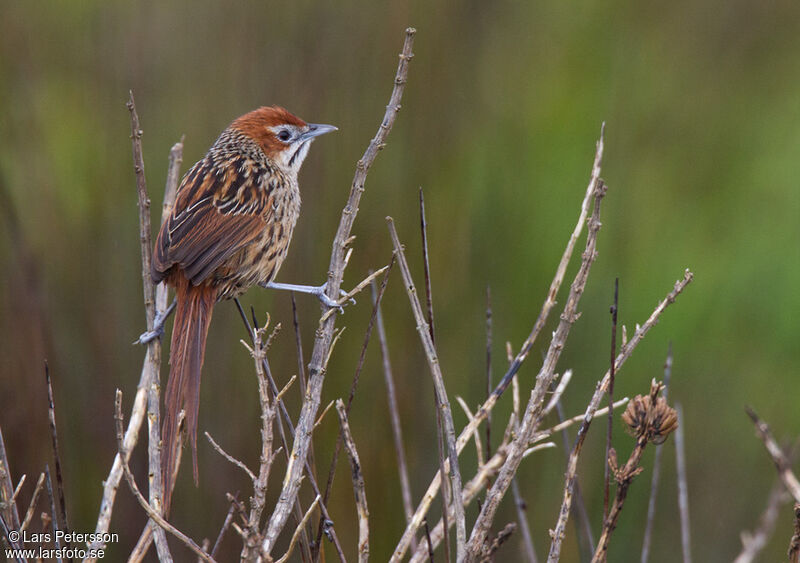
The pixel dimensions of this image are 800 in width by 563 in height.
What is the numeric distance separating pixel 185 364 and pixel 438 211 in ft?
5.82

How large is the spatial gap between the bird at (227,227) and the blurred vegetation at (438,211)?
25 cm

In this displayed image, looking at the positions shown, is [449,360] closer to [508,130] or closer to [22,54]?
[508,130]

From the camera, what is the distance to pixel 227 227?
3.44 meters

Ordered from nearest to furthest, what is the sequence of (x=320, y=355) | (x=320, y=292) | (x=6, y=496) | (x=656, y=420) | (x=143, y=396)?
1. (x=656, y=420)
2. (x=6, y=496)
3. (x=320, y=355)
4. (x=143, y=396)
5. (x=320, y=292)

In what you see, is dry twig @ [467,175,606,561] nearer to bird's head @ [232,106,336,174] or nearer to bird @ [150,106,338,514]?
bird @ [150,106,338,514]

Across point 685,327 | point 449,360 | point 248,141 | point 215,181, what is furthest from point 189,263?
point 685,327

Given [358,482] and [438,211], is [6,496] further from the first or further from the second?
[438,211]

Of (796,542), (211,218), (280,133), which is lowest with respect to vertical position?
(796,542)

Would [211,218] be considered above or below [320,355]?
above

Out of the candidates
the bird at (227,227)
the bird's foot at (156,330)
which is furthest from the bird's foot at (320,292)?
the bird's foot at (156,330)

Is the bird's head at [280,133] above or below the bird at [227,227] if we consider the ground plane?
above

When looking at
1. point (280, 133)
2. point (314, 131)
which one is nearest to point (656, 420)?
point (314, 131)

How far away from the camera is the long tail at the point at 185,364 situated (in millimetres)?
2371

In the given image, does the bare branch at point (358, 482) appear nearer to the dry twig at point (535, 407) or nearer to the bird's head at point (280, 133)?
the dry twig at point (535, 407)
